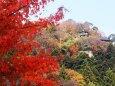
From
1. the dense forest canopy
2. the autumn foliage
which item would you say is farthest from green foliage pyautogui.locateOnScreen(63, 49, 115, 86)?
the autumn foliage

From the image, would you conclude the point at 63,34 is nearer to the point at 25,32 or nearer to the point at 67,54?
the point at 67,54

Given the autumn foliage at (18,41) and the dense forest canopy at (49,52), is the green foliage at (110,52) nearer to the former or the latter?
the dense forest canopy at (49,52)

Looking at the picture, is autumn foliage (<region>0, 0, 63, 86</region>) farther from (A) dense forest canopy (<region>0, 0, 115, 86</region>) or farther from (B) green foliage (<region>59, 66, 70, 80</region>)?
(B) green foliage (<region>59, 66, 70, 80</region>)

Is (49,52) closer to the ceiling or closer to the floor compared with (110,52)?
closer to the ceiling

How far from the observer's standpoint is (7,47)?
1153cm

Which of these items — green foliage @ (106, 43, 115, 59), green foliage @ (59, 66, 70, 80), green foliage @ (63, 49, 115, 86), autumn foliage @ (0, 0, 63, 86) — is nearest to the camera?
autumn foliage @ (0, 0, 63, 86)

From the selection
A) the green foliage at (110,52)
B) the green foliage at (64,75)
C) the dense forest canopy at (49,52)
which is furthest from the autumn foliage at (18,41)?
the green foliage at (110,52)

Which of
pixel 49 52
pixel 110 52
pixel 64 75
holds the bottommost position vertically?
pixel 64 75

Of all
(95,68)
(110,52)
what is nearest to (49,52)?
(95,68)

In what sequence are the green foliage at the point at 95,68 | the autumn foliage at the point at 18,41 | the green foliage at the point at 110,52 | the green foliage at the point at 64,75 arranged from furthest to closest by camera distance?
the green foliage at the point at 110,52
the green foliage at the point at 95,68
the green foliage at the point at 64,75
the autumn foliage at the point at 18,41

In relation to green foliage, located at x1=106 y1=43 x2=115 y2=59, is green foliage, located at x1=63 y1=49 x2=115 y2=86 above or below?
below

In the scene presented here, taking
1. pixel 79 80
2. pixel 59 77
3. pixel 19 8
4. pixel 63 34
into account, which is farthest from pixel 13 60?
pixel 63 34

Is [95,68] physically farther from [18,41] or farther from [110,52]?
[18,41]

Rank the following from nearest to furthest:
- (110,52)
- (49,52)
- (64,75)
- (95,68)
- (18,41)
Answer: (18,41) < (49,52) < (64,75) < (95,68) < (110,52)
